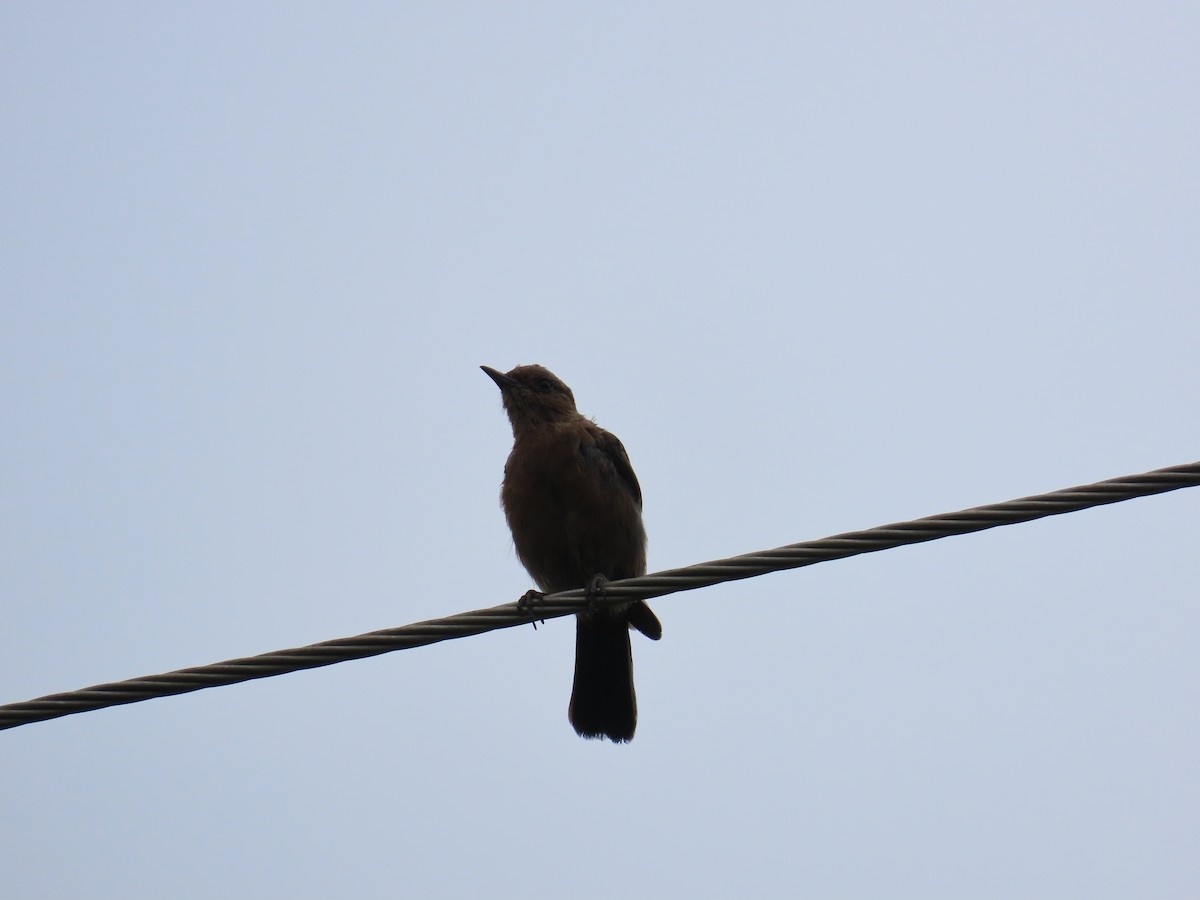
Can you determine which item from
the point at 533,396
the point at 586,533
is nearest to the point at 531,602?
the point at 586,533

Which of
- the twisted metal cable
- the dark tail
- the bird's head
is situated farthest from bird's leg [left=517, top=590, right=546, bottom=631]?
the bird's head

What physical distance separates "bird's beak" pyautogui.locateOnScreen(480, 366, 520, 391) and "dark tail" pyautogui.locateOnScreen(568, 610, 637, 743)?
1464 millimetres

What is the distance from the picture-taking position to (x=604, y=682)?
6.88 m

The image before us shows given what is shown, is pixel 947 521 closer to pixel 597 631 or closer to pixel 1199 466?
pixel 1199 466

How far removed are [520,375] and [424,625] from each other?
3573mm

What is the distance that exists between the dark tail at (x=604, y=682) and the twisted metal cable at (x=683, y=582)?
2.75 m

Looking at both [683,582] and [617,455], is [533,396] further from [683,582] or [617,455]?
[683,582]

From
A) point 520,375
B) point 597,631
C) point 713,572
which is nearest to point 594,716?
point 597,631

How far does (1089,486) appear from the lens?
Answer: 144 inches

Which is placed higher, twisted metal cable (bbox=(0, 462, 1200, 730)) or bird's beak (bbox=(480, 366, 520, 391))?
bird's beak (bbox=(480, 366, 520, 391))

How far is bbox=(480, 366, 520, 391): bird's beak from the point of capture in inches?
291

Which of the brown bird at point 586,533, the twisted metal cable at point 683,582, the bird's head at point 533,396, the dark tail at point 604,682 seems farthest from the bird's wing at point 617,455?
the twisted metal cable at point 683,582

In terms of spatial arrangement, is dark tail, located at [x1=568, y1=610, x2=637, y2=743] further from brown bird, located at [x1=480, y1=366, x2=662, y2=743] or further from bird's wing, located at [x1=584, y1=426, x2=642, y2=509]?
bird's wing, located at [x1=584, y1=426, x2=642, y2=509]

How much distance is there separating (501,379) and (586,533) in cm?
136
